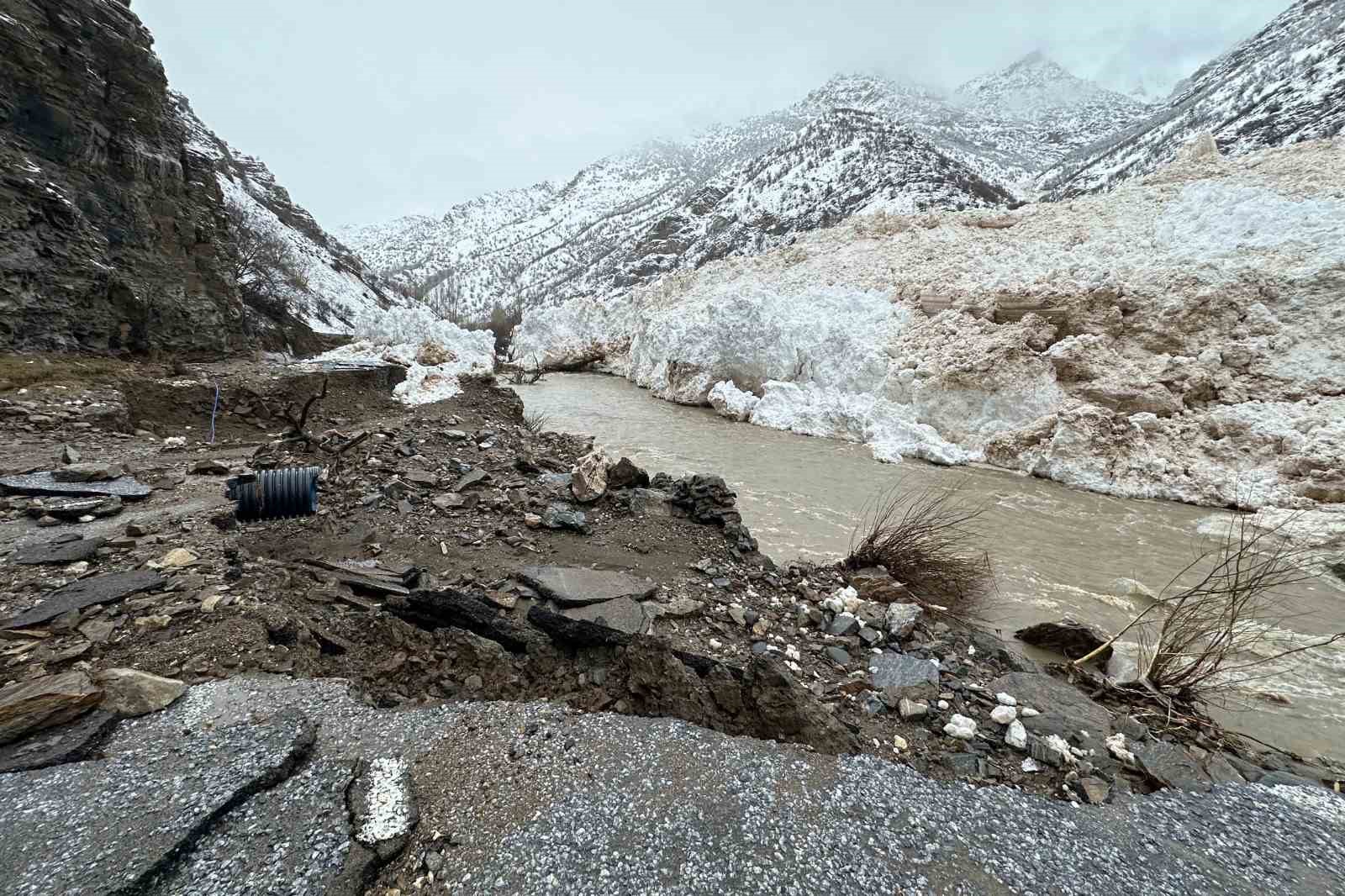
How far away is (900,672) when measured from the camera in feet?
10.4

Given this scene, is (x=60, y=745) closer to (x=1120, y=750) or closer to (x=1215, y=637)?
(x=1120, y=750)

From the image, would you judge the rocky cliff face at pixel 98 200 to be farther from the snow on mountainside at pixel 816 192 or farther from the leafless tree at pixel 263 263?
the snow on mountainside at pixel 816 192

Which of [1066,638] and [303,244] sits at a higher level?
[303,244]

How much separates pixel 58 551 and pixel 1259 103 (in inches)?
1749

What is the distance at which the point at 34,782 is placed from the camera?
172 centimetres

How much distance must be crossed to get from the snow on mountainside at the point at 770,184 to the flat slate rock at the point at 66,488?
150 ft

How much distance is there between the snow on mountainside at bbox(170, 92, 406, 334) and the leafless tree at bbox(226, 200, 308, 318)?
49 cm

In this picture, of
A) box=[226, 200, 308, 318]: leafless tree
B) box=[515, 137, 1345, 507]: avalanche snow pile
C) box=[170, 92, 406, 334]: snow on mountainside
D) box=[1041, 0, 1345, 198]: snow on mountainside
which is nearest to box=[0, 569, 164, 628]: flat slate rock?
box=[515, 137, 1345, 507]: avalanche snow pile

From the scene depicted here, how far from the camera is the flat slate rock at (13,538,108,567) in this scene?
9.89ft

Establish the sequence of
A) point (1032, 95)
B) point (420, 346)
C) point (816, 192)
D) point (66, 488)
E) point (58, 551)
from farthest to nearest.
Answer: point (1032, 95), point (816, 192), point (420, 346), point (66, 488), point (58, 551)

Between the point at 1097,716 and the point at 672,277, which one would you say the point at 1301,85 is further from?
the point at 1097,716

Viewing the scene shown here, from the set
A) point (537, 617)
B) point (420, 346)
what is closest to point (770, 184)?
point (420, 346)

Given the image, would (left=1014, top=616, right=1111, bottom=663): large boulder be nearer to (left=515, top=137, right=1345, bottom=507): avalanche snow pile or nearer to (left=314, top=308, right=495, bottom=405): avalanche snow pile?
(left=515, top=137, right=1345, bottom=507): avalanche snow pile

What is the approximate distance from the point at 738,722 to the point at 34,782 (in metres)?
2.69
